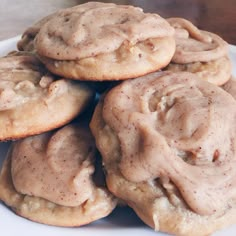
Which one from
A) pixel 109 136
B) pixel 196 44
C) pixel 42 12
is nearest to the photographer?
pixel 109 136

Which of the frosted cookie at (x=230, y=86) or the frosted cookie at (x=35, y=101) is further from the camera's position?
the frosted cookie at (x=230, y=86)

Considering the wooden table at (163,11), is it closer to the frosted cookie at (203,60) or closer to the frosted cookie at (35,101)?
the frosted cookie at (203,60)

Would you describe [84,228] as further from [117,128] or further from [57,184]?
[117,128]

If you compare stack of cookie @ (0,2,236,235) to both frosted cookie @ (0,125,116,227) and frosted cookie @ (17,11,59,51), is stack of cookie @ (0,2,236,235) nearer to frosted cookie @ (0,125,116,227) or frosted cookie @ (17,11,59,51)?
frosted cookie @ (0,125,116,227)

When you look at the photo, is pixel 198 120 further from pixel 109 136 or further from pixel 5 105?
pixel 5 105

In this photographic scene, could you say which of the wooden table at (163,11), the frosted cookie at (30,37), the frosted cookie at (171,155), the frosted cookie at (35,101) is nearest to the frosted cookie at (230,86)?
the frosted cookie at (171,155)

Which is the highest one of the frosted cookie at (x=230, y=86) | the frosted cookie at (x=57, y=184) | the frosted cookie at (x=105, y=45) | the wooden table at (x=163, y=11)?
the frosted cookie at (x=105, y=45)

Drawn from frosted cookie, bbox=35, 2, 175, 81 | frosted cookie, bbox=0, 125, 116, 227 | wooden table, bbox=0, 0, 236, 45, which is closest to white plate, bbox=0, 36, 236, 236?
frosted cookie, bbox=0, 125, 116, 227

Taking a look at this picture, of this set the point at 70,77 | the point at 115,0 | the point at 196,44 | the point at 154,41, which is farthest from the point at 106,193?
the point at 115,0
